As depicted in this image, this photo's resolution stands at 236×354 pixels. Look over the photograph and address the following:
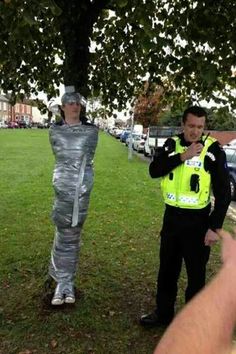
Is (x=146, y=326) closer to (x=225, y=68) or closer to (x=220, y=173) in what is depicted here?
(x=220, y=173)

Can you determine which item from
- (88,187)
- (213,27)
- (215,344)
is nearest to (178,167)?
(88,187)

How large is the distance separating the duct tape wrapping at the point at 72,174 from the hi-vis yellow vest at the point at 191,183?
83cm

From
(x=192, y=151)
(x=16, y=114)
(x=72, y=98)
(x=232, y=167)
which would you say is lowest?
(x=16, y=114)

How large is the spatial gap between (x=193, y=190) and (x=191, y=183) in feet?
0.21

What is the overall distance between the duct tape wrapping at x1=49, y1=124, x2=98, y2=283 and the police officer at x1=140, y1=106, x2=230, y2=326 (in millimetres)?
653

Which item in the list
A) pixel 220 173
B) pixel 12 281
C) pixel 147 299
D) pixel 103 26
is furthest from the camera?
pixel 103 26

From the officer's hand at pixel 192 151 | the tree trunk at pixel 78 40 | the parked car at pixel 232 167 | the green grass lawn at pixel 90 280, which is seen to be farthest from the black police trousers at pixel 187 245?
the parked car at pixel 232 167

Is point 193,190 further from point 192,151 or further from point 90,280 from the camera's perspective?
point 90,280

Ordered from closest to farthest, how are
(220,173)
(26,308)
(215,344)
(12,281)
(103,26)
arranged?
(215,344), (220,173), (26,308), (12,281), (103,26)

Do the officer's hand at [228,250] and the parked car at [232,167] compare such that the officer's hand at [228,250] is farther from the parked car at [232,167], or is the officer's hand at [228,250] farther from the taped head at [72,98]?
the parked car at [232,167]

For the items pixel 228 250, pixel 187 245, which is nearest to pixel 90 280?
pixel 187 245

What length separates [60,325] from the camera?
4.72 m

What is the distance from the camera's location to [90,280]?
6.02 meters

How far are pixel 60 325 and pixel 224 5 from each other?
3228 millimetres
